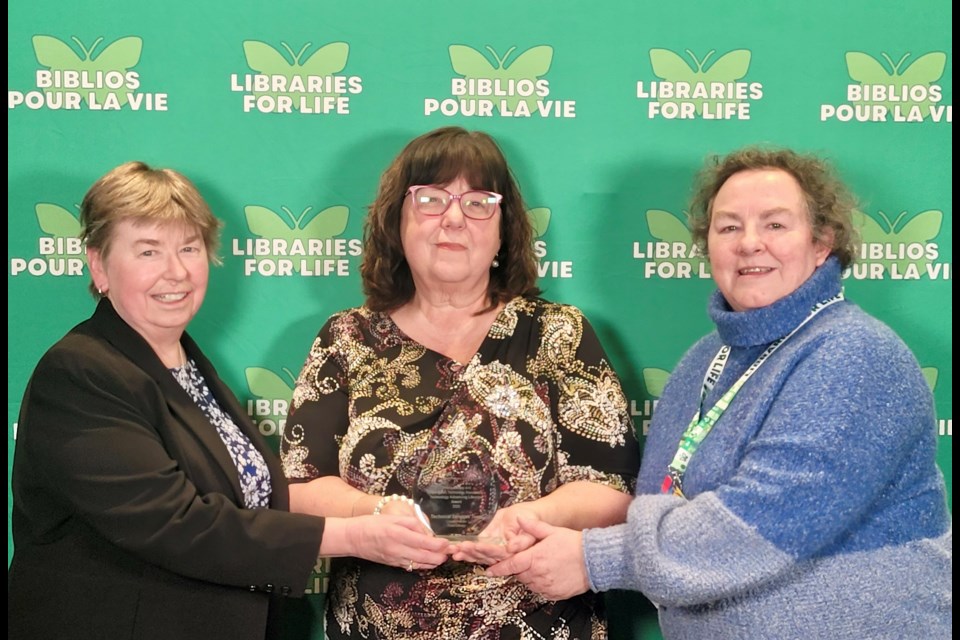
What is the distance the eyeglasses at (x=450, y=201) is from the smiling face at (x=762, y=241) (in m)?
0.54

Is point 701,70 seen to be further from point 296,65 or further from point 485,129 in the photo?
point 296,65

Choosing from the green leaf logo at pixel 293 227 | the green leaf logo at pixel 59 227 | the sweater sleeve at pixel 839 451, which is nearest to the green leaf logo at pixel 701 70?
the green leaf logo at pixel 293 227

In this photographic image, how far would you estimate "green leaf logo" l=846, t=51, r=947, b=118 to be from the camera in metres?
2.72

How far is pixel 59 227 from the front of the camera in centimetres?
266

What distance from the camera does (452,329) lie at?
2385 millimetres

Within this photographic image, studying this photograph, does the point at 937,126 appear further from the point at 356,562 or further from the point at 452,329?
the point at 356,562

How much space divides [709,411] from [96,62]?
6.08ft

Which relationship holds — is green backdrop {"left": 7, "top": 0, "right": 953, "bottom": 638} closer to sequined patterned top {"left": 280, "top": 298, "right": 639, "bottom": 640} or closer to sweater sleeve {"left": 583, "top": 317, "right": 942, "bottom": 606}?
sequined patterned top {"left": 280, "top": 298, "right": 639, "bottom": 640}

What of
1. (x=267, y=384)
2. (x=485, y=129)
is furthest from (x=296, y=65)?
(x=267, y=384)

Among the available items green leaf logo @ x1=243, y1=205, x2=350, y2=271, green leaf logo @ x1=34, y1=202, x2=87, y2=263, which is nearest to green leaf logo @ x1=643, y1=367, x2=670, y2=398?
green leaf logo @ x1=243, y1=205, x2=350, y2=271

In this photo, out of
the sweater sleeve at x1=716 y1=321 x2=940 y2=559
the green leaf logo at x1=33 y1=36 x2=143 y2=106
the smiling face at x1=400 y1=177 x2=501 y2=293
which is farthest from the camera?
the green leaf logo at x1=33 y1=36 x2=143 y2=106

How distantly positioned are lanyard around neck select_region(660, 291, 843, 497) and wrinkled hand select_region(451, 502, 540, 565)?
316mm

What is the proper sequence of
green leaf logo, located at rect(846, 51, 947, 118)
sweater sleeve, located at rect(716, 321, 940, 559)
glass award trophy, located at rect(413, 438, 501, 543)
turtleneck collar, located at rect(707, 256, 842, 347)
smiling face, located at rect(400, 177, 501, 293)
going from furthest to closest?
green leaf logo, located at rect(846, 51, 947, 118) < smiling face, located at rect(400, 177, 501, 293) < glass award trophy, located at rect(413, 438, 501, 543) < turtleneck collar, located at rect(707, 256, 842, 347) < sweater sleeve, located at rect(716, 321, 940, 559)

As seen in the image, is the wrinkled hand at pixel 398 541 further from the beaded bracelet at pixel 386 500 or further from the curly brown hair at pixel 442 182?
the curly brown hair at pixel 442 182
